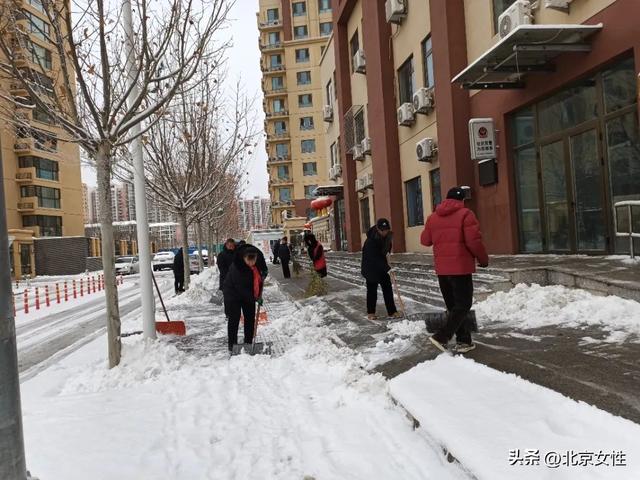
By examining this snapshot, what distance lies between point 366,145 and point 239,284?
50.6 ft

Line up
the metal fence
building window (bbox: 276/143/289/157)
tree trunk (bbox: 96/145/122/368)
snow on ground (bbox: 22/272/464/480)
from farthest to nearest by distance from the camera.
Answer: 1. building window (bbox: 276/143/289/157)
2. the metal fence
3. tree trunk (bbox: 96/145/122/368)
4. snow on ground (bbox: 22/272/464/480)

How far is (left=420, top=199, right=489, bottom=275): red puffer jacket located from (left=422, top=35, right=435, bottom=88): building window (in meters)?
10.8

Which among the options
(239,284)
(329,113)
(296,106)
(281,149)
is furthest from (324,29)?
(239,284)

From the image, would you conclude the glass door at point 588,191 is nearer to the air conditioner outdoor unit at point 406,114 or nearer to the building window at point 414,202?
the air conditioner outdoor unit at point 406,114

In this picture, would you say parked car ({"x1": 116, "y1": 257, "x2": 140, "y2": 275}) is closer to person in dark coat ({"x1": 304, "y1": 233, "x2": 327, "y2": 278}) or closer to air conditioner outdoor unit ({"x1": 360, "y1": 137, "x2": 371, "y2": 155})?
air conditioner outdoor unit ({"x1": 360, "y1": 137, "x2": 371, "y2": 155})

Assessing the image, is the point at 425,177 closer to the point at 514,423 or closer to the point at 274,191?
the point at 514,423

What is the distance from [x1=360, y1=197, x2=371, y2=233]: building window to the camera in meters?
23.8

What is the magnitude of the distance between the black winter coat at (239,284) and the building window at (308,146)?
55093 mm

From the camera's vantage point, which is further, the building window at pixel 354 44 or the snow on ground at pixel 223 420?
the building window at pixel 354 44

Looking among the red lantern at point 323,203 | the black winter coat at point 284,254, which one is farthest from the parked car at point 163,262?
the black winter coat at point 284,254

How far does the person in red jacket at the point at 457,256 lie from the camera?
5.63 metres

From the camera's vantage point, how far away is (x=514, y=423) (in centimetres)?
358

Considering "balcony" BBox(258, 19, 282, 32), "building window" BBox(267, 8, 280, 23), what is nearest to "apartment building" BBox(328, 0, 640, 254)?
"balcony" BBox(258, 19, 282, 32)

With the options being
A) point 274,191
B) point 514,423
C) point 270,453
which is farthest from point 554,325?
point 274,191
